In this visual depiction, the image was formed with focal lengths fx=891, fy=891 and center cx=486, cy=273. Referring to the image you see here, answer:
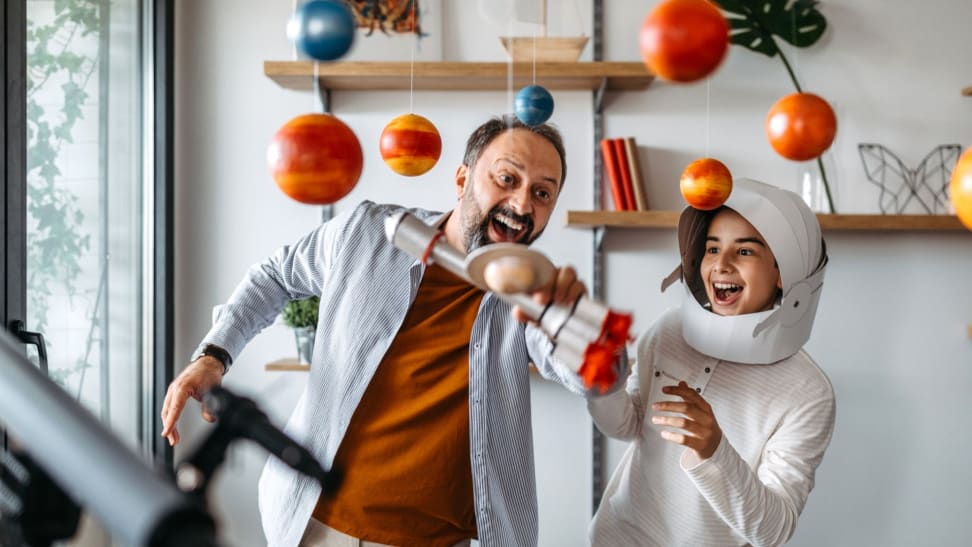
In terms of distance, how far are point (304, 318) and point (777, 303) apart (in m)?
1.32

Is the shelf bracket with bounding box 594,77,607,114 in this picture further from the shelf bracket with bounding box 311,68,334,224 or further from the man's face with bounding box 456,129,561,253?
the man's face with bounding box 456,129,561,253

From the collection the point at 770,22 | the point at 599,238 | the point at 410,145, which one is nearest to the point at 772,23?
the point at 770,22

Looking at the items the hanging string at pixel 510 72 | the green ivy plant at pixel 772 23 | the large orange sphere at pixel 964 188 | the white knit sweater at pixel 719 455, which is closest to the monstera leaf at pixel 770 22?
Answer: the green ivy plant at pixel 772 23

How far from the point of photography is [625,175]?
2477 mm

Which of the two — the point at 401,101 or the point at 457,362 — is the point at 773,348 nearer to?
the point at 457,362

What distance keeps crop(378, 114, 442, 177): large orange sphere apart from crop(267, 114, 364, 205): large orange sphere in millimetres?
402

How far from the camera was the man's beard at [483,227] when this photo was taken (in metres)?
1.35

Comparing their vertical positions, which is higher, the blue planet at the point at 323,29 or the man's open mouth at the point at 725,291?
the blue planet at the point at 323,29

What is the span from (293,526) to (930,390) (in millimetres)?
2017

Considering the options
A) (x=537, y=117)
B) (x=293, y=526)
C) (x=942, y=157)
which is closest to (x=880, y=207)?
(x=942, y=157)

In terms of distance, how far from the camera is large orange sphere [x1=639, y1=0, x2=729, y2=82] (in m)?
0.66

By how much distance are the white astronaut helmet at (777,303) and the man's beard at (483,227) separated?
36 centimetres

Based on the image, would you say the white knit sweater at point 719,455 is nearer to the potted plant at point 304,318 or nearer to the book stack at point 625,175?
the book stack at point 625,175

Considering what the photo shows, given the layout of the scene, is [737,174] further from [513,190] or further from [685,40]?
[685,40]
